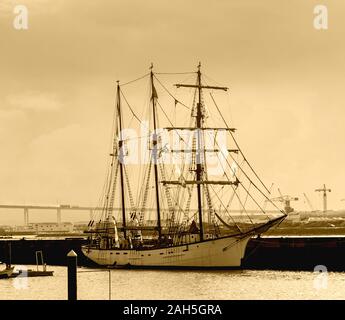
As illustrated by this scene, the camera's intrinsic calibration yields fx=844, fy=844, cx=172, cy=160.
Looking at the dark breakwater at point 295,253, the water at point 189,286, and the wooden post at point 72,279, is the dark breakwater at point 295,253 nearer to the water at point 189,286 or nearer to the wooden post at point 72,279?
the water at point 189,286

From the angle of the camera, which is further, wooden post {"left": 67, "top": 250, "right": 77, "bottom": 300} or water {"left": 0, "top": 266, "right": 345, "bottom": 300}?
water {"left": 0, "top": 266, "right": 345, "bottom": 300}

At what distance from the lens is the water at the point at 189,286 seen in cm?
5947

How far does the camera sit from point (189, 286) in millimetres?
66188

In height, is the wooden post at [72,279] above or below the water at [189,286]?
above

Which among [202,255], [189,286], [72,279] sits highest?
[72,279]

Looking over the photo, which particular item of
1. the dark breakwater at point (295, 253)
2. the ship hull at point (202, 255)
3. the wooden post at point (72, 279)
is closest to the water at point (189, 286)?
the ship hull at point (202, 255)

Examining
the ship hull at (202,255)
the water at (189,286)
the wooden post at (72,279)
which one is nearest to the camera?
the wooden post at (72,279)

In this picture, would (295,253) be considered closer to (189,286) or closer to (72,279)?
(189,286)

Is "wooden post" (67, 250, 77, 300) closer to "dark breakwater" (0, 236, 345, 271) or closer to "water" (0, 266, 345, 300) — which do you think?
"water" (0, 266, 345, 300)

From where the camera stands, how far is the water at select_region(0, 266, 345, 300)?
59469mm

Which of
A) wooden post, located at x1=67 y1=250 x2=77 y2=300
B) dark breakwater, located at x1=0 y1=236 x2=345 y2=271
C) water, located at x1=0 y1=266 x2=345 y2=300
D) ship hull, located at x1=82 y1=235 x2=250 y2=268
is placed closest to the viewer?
wooden post, located at x1=67 y1=250 x2=77 y2=300

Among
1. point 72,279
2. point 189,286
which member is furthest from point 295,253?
point 72,279

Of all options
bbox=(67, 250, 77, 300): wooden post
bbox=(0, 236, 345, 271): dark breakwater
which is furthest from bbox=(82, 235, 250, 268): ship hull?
bbox=(67, 250, 77, 300): wooden post
